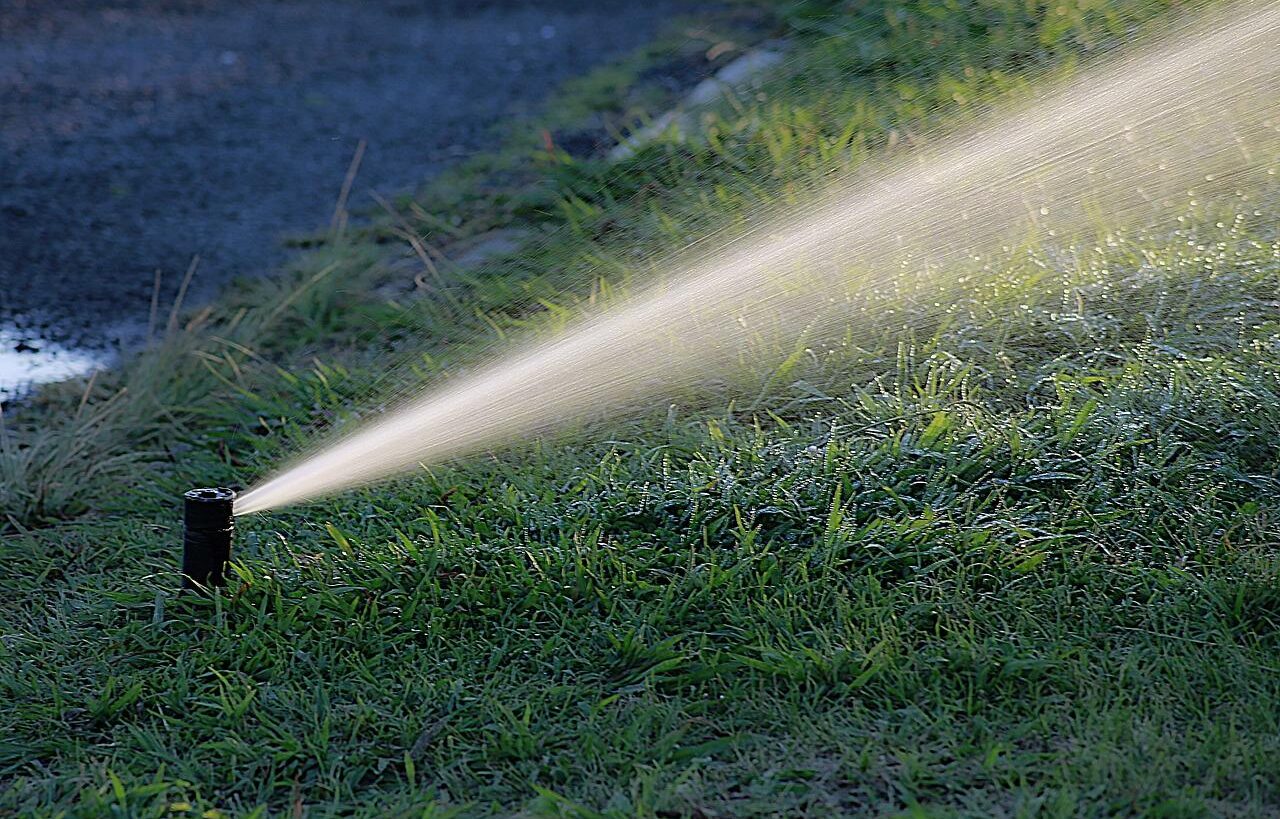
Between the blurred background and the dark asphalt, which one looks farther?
the dark asphalt

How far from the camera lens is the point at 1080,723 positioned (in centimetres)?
212

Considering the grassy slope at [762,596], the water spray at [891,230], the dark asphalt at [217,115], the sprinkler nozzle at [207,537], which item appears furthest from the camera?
the dark asphalt at [217,115]

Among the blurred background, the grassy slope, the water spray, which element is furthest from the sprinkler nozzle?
the blurred background

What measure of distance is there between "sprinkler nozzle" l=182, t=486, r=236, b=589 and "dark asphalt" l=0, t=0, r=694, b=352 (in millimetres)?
2126

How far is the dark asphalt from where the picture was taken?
16.8 feet

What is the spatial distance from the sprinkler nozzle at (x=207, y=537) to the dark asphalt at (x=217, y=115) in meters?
2.13

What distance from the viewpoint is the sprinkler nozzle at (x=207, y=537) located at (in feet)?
8.14

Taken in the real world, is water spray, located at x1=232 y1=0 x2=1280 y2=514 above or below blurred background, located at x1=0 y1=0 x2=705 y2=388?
below

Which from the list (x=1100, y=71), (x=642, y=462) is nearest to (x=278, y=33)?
(x=1100, y=71)

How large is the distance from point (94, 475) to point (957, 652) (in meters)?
2.29

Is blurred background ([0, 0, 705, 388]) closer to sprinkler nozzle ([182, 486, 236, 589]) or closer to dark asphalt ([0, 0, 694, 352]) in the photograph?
dark asphalt ([0, 0, 694, 352])

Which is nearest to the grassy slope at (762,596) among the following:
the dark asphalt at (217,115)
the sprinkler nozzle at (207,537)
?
the sprinkler nozzle at (207,537)

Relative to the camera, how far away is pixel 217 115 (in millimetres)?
7270

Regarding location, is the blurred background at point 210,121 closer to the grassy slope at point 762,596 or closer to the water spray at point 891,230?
the water spray at point 891,230
